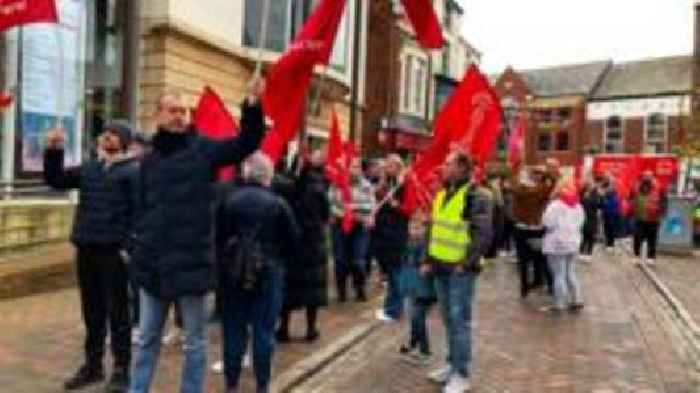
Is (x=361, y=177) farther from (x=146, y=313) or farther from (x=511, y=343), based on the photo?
(x=146, y=313)

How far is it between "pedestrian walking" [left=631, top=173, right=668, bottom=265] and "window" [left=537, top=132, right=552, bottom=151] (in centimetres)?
5404

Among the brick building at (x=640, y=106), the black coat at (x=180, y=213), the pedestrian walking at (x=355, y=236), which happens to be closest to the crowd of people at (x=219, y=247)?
the black coat at (x=180, y=213)

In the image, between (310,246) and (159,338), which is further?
(310,246)

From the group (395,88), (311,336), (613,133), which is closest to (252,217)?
(311,336)

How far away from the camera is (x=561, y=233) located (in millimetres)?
13633

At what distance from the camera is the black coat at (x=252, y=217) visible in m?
7.55

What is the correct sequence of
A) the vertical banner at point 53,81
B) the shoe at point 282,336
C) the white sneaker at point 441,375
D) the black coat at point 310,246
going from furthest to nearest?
the vertical banner at point 53,81, the shoe at point 282,336, the black coat at point 310,246, the white sneaker at point 441,375

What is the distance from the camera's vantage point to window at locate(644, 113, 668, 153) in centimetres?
6900

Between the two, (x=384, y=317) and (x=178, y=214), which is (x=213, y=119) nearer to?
(x=384, y=317)

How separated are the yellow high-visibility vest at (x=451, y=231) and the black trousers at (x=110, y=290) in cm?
228

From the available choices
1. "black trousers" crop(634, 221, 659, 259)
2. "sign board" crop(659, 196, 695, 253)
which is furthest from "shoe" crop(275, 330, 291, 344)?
"sign board" crop(659, 196, 695, 253)

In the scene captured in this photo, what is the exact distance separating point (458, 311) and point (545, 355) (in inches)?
91.7

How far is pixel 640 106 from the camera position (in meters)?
71.2

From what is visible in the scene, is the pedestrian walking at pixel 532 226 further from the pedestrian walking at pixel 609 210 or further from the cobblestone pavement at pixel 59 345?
the pedestrian walking at pixel 609 210
